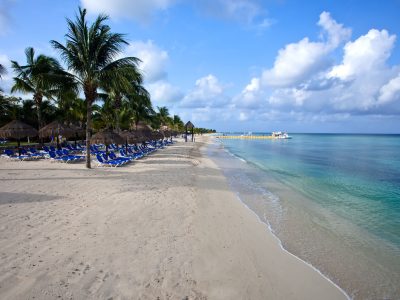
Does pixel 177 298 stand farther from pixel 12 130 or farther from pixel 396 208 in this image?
pixel 12 130

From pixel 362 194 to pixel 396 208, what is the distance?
86.7 inches

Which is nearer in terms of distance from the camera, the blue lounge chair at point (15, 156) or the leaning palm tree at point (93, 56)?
the leaning palm tree at point (93, 56)

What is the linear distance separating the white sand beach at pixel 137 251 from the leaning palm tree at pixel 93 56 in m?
5.86

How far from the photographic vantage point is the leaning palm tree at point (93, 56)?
11.8m

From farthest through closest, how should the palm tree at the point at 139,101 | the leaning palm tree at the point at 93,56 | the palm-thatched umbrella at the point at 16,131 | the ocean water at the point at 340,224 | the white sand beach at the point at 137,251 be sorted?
the palm tree at the point at 139,101 → the palm-thatched umbrella at the point at 16,131 → the leaning palm tree at the point at 93,56 → the ocean water at the point at 340,224 → the white sand beach at the point at 137,251

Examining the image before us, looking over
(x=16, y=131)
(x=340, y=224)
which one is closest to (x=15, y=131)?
(x=16, y=131)

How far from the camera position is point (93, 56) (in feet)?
39.5

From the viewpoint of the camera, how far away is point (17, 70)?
66.6 ft

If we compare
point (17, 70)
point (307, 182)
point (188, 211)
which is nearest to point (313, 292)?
point (188, 211)

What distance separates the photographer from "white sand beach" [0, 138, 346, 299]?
3.56 m

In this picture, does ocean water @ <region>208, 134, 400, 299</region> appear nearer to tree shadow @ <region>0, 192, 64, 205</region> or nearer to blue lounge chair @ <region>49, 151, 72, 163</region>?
tree shadow @ <region>0, 192, 64, 205</region>

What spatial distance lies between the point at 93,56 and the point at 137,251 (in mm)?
10099

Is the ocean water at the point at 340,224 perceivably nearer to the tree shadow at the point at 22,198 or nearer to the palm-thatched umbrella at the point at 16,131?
the tree shadow at the point at 22,198

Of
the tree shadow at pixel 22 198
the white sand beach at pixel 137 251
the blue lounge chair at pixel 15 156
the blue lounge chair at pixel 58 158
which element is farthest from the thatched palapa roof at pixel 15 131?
the tree shadow at pixel 22 198
